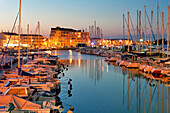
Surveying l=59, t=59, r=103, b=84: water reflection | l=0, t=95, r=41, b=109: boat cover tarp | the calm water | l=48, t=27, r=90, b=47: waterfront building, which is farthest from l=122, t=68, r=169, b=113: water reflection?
l=48, t=27, r=90, b=47: waterfront building

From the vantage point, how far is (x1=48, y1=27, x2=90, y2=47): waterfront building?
155 m

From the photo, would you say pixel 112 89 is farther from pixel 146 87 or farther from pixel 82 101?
pixel 82 101

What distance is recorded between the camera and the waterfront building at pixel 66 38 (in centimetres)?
15525

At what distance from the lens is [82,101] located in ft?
70.0

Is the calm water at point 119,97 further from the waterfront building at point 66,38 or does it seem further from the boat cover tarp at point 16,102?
the waterfront building at point 66,38

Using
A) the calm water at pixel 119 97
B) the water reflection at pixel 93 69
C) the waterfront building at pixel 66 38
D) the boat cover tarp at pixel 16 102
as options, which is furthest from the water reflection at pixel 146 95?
the waterfront building at pixel 66 38

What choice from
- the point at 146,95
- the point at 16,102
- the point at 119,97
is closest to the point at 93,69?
the point at 146,95

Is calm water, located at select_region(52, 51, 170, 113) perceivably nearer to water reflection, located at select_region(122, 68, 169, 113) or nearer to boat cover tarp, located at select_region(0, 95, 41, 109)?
water reflection, located at select_region(122, 68, 169, 113)

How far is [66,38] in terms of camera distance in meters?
158

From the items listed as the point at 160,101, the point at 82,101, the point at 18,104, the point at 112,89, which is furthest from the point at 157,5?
the point at 18,104

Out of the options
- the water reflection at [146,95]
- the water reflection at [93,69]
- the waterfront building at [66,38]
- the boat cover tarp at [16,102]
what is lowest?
the water reflection at [146,95]

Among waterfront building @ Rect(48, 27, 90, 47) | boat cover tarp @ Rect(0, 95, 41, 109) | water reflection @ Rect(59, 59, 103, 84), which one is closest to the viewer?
boat cover tarp @ Rect(0, 95, 41, 109)

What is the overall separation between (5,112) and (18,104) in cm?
130

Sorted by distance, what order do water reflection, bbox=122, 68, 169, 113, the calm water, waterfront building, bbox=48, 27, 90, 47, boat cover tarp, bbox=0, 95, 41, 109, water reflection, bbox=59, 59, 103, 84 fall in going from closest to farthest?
boat cover tarp, bbox=0, 95, 41, 109 → the calm water → water reflection, bbox=122, 68, 169, 113 → water reflection, bbox=59, 59, 103, 84 → waterfront building, bbox=48, 27, 90, 47
